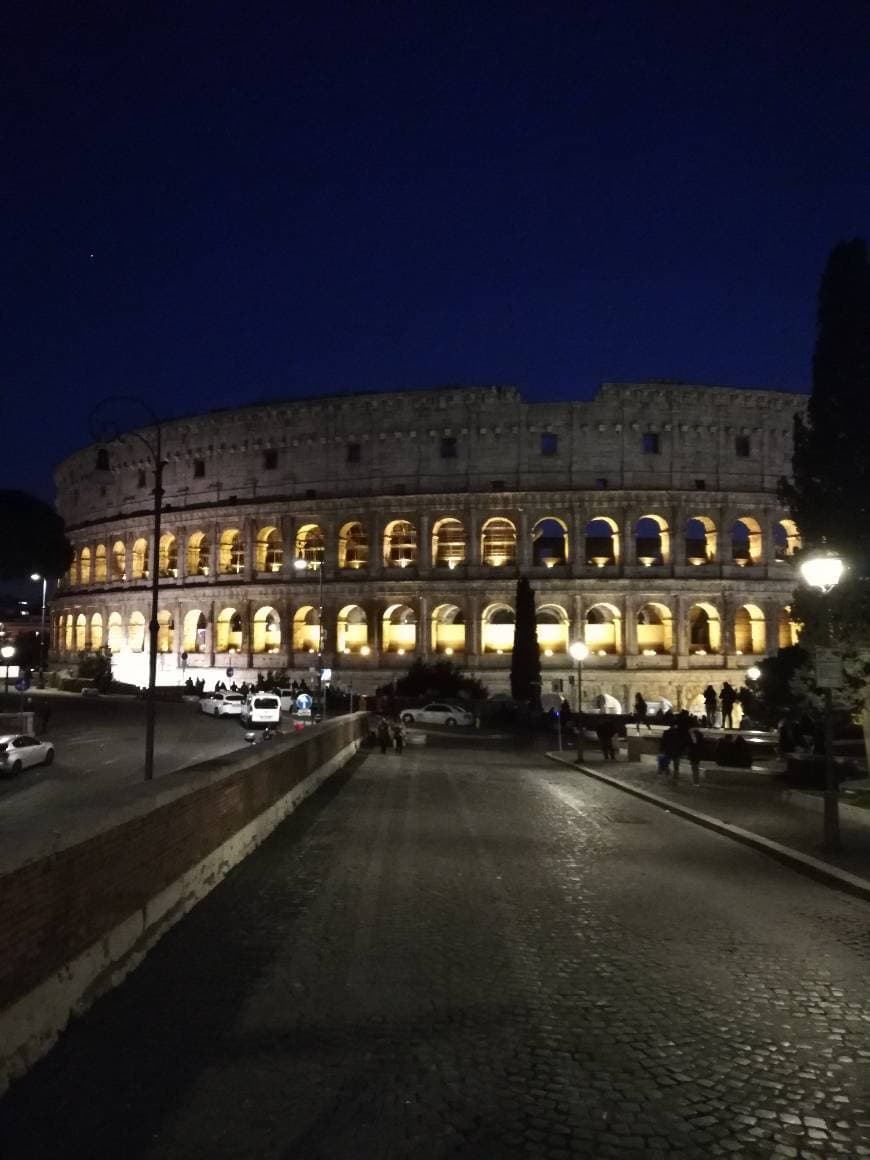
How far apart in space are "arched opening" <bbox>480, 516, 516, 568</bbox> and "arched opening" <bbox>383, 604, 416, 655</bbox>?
19.7ft

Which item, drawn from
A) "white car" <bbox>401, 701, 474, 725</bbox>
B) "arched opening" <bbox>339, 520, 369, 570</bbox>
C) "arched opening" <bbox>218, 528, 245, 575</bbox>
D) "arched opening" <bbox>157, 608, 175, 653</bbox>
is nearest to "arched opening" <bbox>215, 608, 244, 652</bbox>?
"arched opening" <bbox>218, 528, 245, 575</bbox>

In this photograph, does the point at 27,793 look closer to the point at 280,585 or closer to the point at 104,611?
the point at 280,585

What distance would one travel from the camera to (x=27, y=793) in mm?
21422

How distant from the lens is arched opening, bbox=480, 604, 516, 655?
60.1m

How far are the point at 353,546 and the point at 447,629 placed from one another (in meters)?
8.42

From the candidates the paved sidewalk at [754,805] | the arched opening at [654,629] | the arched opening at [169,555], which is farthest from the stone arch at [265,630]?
the paved sidewalk at [754,805]

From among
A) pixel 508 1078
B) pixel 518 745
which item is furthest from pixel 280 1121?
pixel 518 745

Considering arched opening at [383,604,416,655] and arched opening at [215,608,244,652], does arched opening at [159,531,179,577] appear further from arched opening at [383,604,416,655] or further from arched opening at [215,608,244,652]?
arched opening at [383,604,416,655]

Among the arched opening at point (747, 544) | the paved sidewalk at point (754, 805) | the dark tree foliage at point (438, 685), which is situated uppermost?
the arched opening at point (747, 544)

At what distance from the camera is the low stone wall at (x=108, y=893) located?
5.06m

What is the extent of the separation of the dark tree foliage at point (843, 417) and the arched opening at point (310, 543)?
48102 mm

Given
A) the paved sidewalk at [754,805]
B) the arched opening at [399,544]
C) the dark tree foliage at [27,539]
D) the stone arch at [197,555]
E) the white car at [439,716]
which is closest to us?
the paved sidewalk at [754,805]

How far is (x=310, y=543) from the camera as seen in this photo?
65.4 m

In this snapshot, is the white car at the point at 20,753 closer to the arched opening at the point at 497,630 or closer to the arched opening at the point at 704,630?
the arched opening at the point at 497,630
